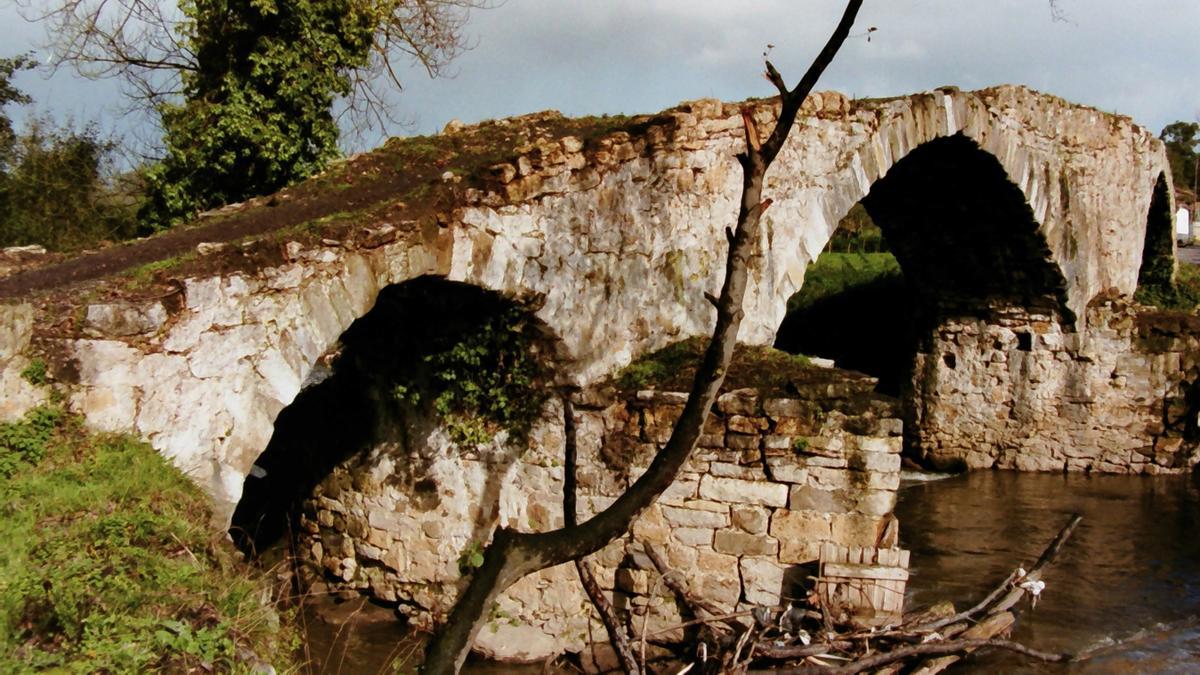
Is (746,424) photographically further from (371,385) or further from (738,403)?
(371,385)

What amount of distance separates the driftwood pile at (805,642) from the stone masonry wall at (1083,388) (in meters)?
6.62

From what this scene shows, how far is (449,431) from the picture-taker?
7.42 m

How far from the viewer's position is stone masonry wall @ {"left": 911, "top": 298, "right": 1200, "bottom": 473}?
1255 cm

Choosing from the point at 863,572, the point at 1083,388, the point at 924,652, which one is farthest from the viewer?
the point at 1083,388

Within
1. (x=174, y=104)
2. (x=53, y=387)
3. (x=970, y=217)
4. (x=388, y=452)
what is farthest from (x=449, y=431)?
(x=970, y=217)

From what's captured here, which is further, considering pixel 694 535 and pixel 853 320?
pixel 853 320

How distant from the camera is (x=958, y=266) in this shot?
12461 mm

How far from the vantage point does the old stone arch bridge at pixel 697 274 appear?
504 centimetres

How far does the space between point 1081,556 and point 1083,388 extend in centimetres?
358

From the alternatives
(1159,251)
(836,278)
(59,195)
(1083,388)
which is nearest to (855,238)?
(836,278)

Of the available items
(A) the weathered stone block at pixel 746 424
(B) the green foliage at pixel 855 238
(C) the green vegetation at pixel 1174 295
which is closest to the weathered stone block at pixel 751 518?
(A) the weathered stone block at pixel 746 424

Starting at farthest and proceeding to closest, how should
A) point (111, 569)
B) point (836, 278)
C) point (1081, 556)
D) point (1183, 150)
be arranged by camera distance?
point (1183, 150) < point (836, 278) < point (1081, 556) < point (111, 569)

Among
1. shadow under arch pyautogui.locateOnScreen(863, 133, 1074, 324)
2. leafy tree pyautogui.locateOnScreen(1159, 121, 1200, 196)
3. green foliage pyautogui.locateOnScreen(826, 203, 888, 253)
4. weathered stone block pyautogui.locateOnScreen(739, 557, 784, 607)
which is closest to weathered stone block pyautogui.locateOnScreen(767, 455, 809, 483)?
weathered stone block pyautogui.locateOnScreen(739, 557, 784, 607)

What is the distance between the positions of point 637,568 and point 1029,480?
7942mm
